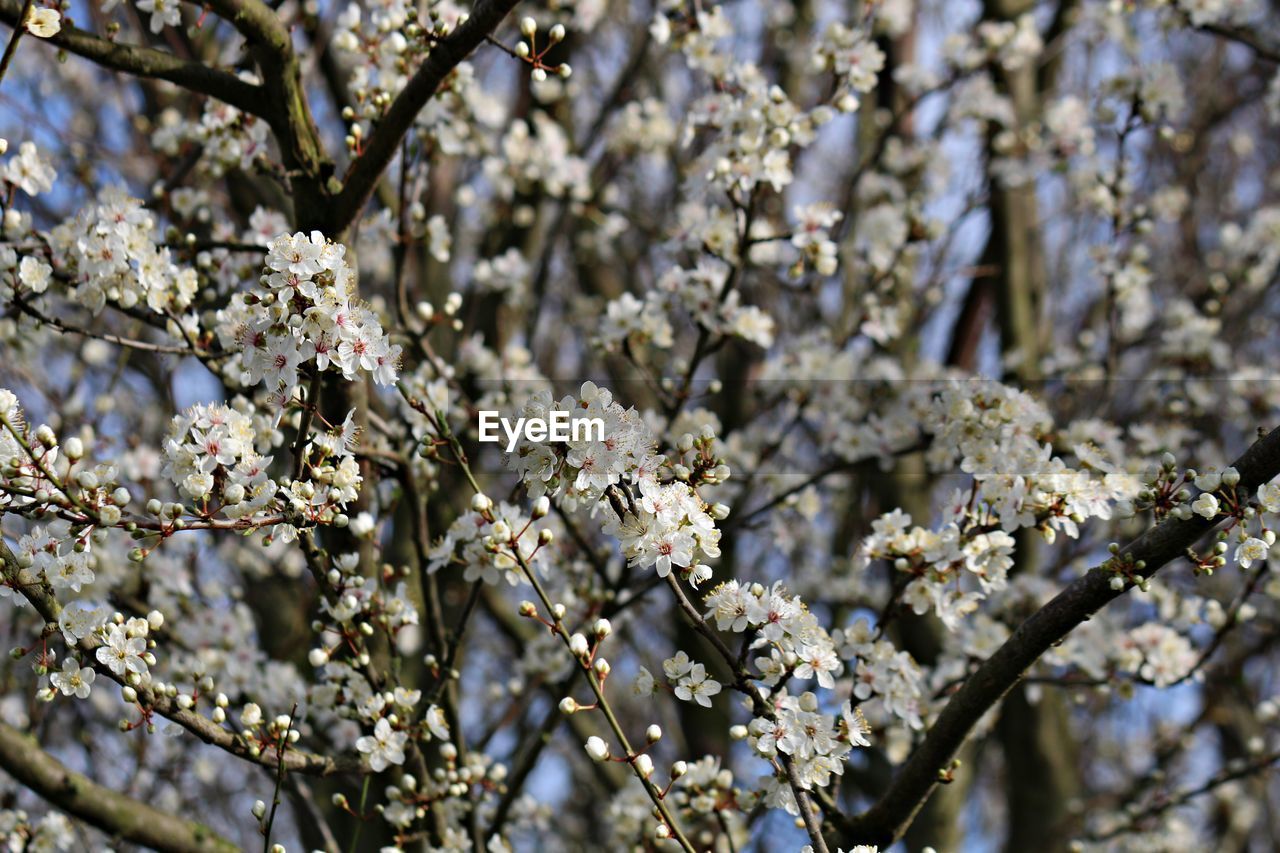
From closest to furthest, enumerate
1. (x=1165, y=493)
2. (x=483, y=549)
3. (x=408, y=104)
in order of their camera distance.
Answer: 1. (x=1165, y=493)
2. (x=408, y=104)
3. (x=483, y=549)

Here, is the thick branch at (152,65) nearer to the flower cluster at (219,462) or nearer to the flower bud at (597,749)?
the flower cluster at (219,462)

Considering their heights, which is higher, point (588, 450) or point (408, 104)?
point (408, 104)

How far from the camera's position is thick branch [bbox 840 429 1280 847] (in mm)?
2402

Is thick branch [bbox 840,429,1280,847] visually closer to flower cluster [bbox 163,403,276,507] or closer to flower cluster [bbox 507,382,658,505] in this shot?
flower cluster [bbox 507,382,658,505]

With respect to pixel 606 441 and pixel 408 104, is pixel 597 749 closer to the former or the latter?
pixel 606 441

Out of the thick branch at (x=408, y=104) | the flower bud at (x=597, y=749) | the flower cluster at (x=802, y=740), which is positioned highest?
the thick branch at (x=408, y=104)

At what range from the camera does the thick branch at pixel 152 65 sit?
269 centimetres

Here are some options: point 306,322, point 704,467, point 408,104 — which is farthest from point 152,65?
point 704,467

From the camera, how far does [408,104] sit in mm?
2746

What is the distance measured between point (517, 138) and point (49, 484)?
11.8 feet

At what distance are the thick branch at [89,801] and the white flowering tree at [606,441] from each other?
0.01 metres

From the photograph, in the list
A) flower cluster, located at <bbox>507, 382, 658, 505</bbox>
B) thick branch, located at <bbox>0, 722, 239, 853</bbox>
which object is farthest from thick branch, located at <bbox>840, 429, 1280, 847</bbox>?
thick branch, located at <bbox>0, 722, 239, 853</bbox>

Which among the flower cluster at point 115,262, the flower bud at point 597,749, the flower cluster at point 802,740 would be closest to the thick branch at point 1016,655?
the flower cluster at point 802,740

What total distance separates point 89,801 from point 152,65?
1.74 m
